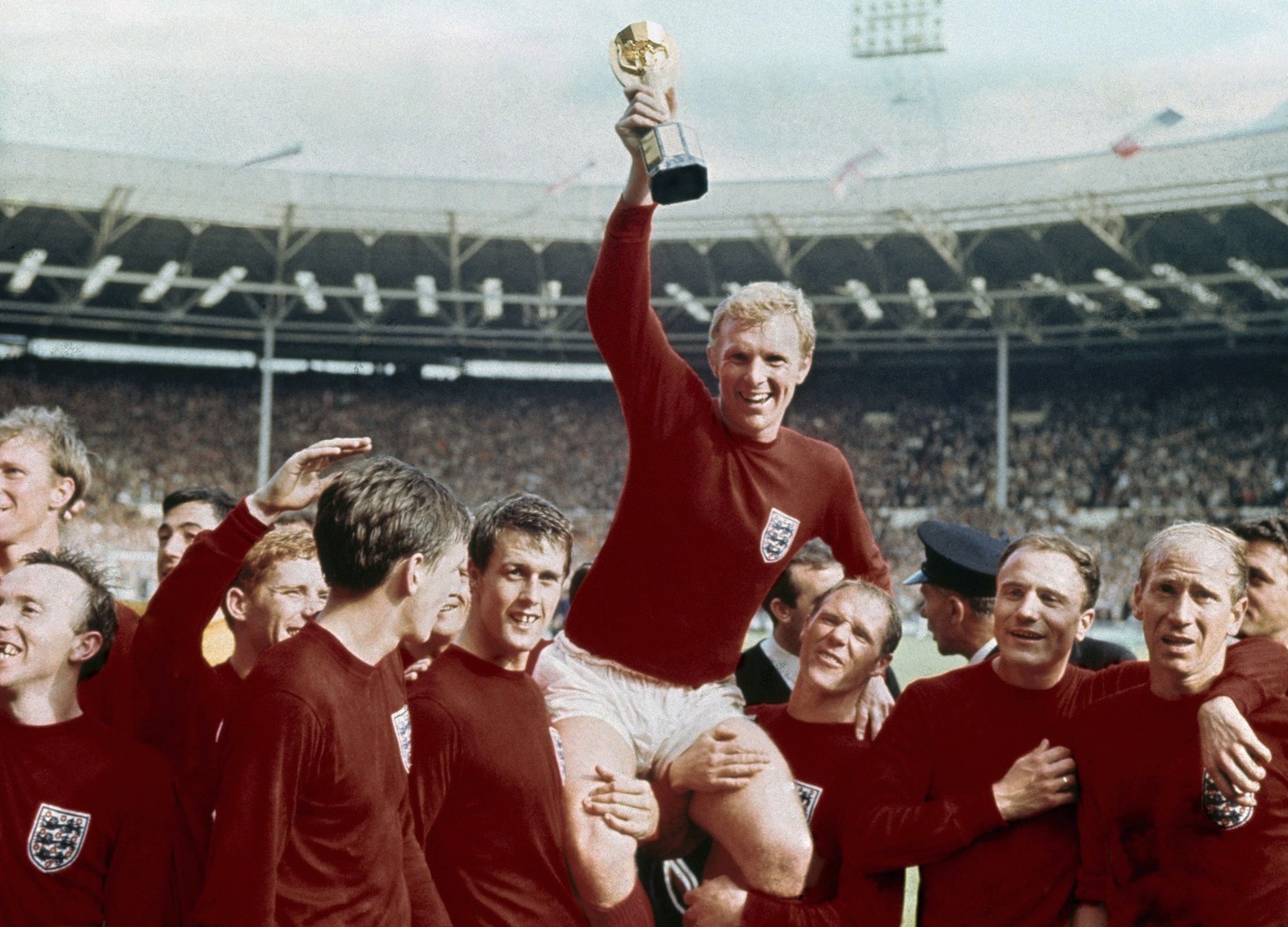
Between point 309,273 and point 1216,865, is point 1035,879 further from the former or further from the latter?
point 309,273

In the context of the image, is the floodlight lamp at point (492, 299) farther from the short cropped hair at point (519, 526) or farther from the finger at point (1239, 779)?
the finger at point (1239, 779)

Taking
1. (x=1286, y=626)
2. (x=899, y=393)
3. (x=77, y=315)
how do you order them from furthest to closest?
(x=899, y=393)
(x=77, y=315)
(x=1286, y=626)

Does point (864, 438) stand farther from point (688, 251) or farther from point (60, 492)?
point (60, 492)

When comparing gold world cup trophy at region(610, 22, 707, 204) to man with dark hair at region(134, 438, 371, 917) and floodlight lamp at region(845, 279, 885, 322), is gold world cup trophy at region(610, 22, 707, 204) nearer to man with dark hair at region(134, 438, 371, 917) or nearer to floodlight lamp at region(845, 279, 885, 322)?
man with dark hair at region(134, 438, 371, 917)

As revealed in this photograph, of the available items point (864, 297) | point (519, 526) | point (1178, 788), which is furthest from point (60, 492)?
point (864, 297)

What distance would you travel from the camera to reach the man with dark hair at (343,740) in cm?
248

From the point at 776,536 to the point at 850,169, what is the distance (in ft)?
77.1

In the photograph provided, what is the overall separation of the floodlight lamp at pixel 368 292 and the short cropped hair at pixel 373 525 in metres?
25.6

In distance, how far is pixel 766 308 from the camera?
3.65 m

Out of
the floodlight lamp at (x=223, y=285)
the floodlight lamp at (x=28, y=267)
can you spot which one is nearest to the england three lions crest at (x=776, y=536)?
the floodlight lamp at (x=28, y=267)

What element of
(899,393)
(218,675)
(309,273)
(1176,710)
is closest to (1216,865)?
A: (1176,710)

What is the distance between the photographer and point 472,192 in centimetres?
2723

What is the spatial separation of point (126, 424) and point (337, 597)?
29.7 meters

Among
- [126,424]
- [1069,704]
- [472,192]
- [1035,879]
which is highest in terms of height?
[472,192]
